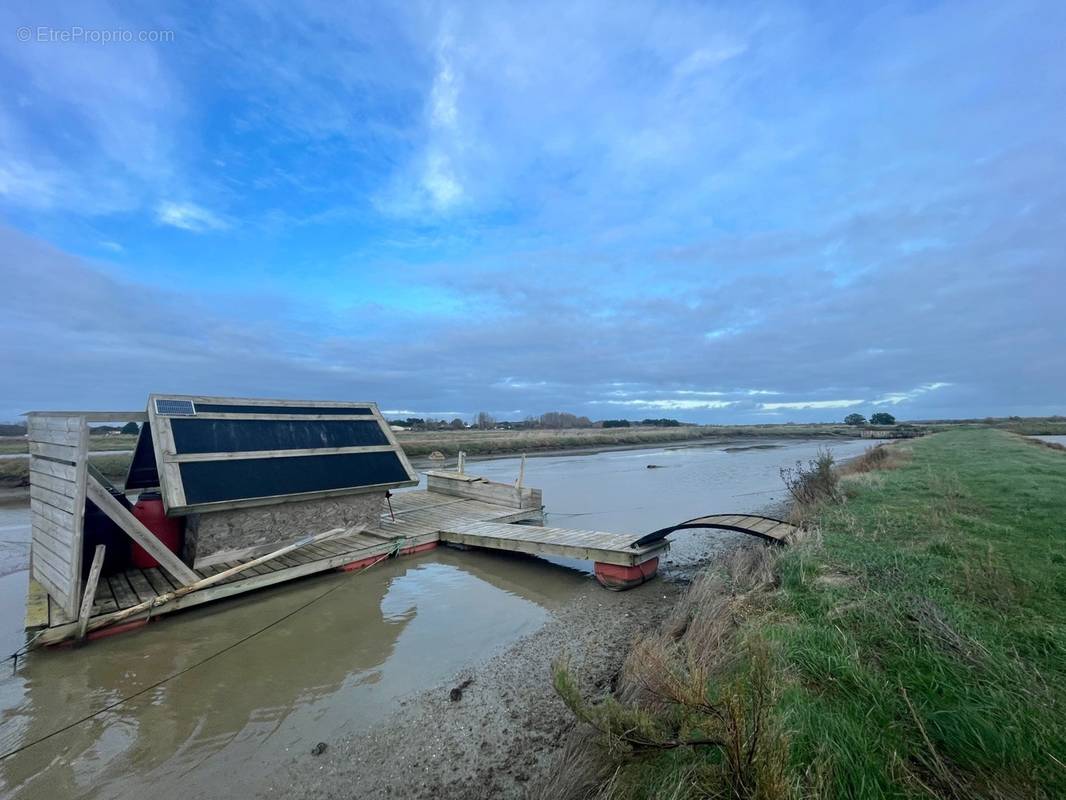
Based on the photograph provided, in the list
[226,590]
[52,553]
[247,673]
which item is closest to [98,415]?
[52,553]

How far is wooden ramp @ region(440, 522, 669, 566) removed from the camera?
8.70 meters

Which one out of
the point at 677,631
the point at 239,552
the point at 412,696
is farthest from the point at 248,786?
the point at 239,552

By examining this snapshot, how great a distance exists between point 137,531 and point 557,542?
6639mm

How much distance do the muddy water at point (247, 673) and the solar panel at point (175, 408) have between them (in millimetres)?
3193

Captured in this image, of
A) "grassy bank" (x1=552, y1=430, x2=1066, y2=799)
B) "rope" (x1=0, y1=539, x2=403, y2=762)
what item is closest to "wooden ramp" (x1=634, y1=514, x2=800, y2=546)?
"grassy bank" (x1=552, y1=430, x2=1066, y2=799)

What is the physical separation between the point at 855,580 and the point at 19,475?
29.9 m

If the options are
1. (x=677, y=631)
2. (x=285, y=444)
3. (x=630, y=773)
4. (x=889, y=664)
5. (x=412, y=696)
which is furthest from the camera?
(x=285, y=444)

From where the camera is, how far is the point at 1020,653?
3801 millimetres

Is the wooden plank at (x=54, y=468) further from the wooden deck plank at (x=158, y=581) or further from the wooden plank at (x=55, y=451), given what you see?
the wooden deck plank at (x=158, y=581)

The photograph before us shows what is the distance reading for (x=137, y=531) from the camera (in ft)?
22.6

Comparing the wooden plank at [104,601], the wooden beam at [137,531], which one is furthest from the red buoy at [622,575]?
the wooden plank at [104,601]

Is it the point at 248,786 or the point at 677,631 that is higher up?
the point at 677,631

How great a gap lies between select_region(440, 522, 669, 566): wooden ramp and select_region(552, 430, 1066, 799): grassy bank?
2.03 m

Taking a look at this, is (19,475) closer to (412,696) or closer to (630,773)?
(412,696)
